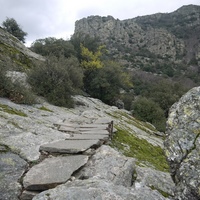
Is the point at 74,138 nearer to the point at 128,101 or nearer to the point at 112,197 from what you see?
the point at 112,197

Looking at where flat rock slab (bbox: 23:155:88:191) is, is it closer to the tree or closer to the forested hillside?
the forested hillside

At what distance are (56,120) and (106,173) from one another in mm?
4850

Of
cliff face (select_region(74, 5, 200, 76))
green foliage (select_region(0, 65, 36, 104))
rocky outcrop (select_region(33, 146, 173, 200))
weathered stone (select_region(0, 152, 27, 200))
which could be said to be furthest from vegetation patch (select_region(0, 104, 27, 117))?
cliff face (select_region(74, 5, 200, 76))

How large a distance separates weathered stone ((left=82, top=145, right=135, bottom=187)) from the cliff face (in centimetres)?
7402

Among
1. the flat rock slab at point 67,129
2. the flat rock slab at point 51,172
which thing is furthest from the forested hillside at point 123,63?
the flat rock slab at point 51,172

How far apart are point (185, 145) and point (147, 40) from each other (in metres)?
95.4

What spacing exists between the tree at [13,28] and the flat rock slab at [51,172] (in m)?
31.1

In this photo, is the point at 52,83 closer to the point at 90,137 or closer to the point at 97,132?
the point at 97,132

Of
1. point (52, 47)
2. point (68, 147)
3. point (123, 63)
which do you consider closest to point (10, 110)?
point (68, 147)

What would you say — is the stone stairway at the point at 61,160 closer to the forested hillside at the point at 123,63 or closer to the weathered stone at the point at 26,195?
the weathered stone at the point at 26,195

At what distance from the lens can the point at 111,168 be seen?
454cm

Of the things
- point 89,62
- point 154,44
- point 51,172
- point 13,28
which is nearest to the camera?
point 51,172

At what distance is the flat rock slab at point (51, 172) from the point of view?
3789 millimetres

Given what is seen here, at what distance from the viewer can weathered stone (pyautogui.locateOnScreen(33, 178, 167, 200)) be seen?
3.10m
